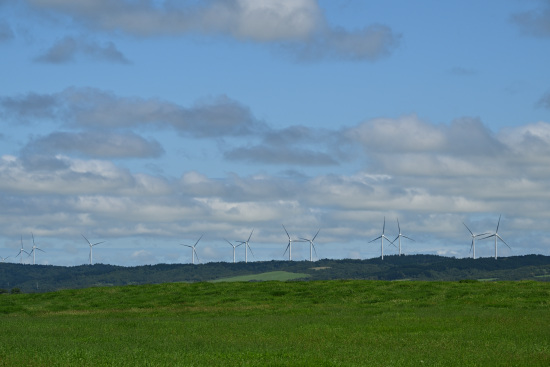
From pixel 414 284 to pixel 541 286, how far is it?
43.0ft

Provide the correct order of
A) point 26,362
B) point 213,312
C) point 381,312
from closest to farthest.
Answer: point 26,362 → point 381,312 → point 213,312

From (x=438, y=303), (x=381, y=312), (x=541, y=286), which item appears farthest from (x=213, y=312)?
(x=541, y=286)

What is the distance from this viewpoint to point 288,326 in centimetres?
5119

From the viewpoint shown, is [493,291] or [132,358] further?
[493,291]

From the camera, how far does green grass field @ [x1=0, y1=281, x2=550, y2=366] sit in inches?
1359

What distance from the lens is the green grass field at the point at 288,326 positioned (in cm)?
3453

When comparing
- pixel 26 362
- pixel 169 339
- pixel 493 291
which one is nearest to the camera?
pixel 26 362

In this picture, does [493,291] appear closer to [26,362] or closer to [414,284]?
[414,284]

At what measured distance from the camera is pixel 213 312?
226 feet

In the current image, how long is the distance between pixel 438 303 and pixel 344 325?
20.0 m

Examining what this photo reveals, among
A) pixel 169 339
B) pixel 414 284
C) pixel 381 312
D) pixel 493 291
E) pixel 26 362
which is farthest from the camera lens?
pixel 414 284

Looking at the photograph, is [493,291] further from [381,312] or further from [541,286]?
[381,312]

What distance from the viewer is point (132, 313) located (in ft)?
229

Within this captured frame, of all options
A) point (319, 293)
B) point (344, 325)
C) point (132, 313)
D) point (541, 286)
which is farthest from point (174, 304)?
point (541, 286)
